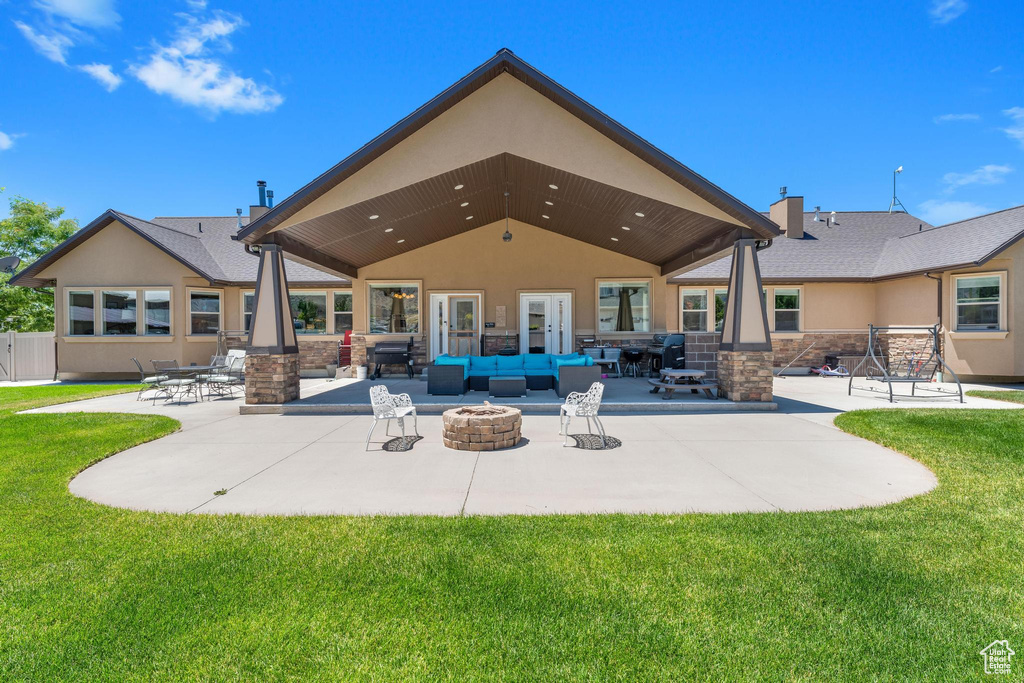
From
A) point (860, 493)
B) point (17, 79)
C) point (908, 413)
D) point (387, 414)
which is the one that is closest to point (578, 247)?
point (908, 413)

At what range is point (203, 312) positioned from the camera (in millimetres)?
15438

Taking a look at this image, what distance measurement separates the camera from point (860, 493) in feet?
14.6

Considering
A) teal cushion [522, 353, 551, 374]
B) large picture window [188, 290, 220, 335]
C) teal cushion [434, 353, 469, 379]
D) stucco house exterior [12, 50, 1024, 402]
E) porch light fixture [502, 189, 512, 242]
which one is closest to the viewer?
stucco house exterior [12, 50, 1024, 402]

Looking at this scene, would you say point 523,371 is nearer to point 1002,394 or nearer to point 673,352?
point 673,352

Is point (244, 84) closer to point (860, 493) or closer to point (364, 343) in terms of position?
point (364, 343)

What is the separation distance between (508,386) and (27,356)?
17492 mm

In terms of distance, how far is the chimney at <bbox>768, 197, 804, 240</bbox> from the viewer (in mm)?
16812

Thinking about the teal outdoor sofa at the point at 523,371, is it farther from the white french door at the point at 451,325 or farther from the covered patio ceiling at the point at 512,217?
the white french door at the point at 451,325

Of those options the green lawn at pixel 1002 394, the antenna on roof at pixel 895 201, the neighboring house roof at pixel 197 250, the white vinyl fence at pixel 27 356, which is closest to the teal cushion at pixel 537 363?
the neighboring house roof at pixel 197 250

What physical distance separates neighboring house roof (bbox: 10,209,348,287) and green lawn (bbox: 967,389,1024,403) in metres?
17.4

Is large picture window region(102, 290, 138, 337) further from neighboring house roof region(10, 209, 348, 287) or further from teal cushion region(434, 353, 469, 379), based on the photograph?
teal cushion region(434, 353, 469, 379)

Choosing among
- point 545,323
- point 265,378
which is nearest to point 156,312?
point 265,378

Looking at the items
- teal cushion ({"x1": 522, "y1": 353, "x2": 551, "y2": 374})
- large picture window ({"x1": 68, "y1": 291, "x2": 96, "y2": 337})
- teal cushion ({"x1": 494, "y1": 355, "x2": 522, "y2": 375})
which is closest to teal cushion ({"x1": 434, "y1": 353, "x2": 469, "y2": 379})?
teal cushion ({"x1": 494, "y1": 355, "x2": 522, "y2": 375})

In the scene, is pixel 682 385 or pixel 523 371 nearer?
pixel 682 385
